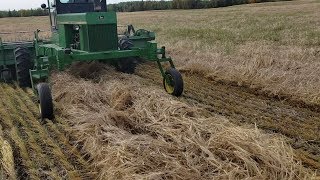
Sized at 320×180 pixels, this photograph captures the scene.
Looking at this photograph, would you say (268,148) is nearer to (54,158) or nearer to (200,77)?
(54,158)

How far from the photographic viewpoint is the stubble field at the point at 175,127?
4215 mm

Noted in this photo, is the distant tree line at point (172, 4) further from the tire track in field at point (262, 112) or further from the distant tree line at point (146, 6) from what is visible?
the tire track in field at point (262, 112)

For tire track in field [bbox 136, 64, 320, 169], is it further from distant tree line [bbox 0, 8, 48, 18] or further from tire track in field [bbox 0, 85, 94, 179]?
distant tree line [bbox 0, 8, 48, 18]

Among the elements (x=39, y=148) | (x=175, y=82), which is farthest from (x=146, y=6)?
(x=39, y=148)

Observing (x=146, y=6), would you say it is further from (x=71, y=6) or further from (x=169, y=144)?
(x=169, y=144)

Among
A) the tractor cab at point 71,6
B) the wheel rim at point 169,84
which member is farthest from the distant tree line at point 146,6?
the wheel rim at point 169,84

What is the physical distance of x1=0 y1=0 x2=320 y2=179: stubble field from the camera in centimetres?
421

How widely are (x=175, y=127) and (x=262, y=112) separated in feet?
6.68

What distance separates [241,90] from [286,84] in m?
0.92

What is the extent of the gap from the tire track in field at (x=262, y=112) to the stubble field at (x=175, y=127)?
16mm

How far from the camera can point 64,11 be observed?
10.0 metres

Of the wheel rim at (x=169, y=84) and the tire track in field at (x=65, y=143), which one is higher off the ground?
the wheel rim at (x=169, y=84)

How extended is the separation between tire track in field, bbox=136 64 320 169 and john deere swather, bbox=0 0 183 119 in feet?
2.44

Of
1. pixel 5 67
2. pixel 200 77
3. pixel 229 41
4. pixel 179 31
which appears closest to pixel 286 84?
pixel 200 77
